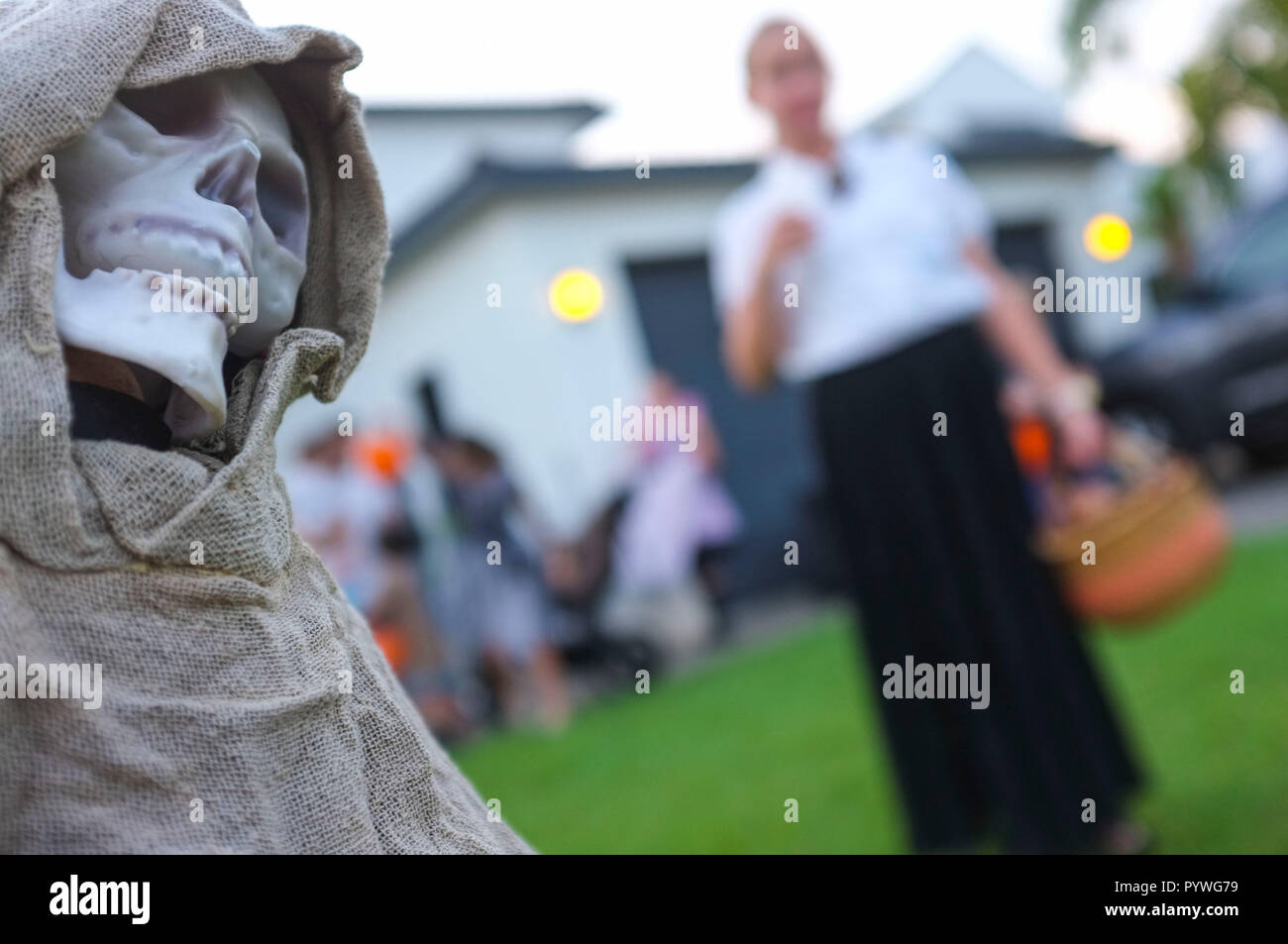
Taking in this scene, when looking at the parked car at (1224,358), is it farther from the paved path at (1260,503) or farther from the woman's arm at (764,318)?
the woman's arm at (764,318)

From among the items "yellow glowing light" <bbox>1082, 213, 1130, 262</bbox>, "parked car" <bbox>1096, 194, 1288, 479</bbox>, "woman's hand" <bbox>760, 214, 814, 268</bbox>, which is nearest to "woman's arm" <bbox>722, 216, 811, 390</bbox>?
"woman's hand" <bbox>760, 214, 814, 268</bbox>

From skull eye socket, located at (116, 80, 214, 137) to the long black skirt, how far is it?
247 centimetres

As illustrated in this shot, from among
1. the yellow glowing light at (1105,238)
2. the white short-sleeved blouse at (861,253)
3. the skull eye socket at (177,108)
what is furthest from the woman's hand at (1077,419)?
the yellow glowing light at (1105,238)

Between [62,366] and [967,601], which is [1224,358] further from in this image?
[62,366]

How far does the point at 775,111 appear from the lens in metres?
3.52

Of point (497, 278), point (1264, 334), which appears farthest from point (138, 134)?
point (497, 278)

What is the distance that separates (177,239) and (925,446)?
2592 millimetres

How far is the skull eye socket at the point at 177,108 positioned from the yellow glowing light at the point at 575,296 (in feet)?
36.5

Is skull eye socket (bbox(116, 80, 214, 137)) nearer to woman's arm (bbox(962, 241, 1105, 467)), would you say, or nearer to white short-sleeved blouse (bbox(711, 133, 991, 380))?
white short-sleeved blouse (bbox(711, 133, 991, 380))

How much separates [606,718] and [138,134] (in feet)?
21.5

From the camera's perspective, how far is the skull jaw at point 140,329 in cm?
102

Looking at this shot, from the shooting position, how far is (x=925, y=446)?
346cm
